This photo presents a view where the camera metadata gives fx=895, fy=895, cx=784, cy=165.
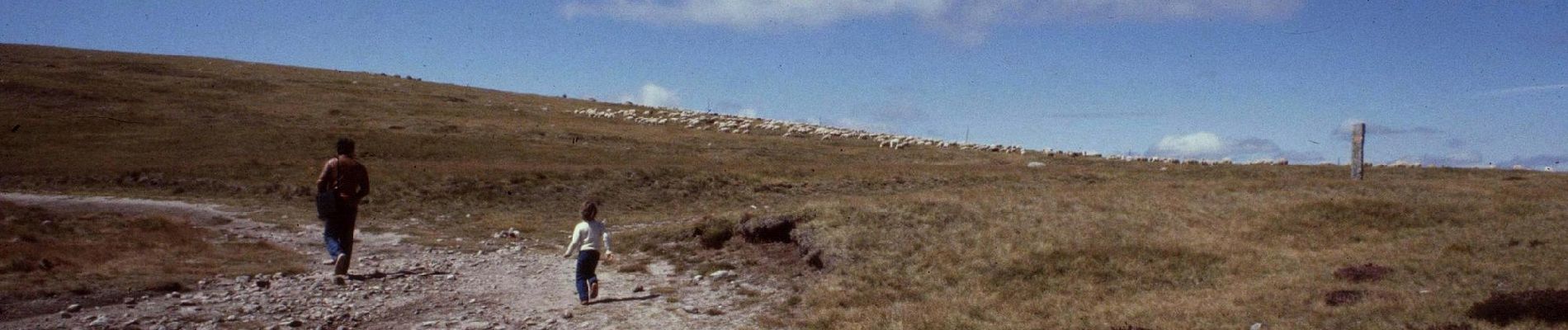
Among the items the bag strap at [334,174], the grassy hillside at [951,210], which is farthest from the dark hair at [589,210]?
the bag strap at [334,174]

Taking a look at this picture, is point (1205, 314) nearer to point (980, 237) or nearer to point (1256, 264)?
point (1256, 264)

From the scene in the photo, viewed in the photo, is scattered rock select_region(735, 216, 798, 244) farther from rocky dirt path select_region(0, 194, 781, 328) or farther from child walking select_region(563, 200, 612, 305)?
child walking select_region(563, 200, 612, 305)

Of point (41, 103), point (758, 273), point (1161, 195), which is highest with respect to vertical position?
point (41, 103)

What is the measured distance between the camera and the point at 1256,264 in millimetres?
17453

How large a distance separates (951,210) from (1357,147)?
21187 mm

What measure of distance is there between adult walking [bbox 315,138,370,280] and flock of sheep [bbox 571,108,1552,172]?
2368 inches

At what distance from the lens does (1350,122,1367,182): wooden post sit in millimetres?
34031

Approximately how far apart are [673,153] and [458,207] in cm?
3101

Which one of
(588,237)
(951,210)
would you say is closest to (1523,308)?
(951,210)

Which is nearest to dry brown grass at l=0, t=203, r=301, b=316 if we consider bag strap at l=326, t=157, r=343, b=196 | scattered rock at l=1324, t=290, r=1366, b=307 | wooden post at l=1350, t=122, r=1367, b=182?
bag strap at l=326, t=157, r=343, b=196

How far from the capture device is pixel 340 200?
653 inches

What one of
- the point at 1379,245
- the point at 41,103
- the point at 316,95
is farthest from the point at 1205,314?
the point at 316,95

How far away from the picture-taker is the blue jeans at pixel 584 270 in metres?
15.2

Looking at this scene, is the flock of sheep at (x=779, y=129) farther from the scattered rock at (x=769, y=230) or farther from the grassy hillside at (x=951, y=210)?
the scattered rock at (x=769, y=230)
